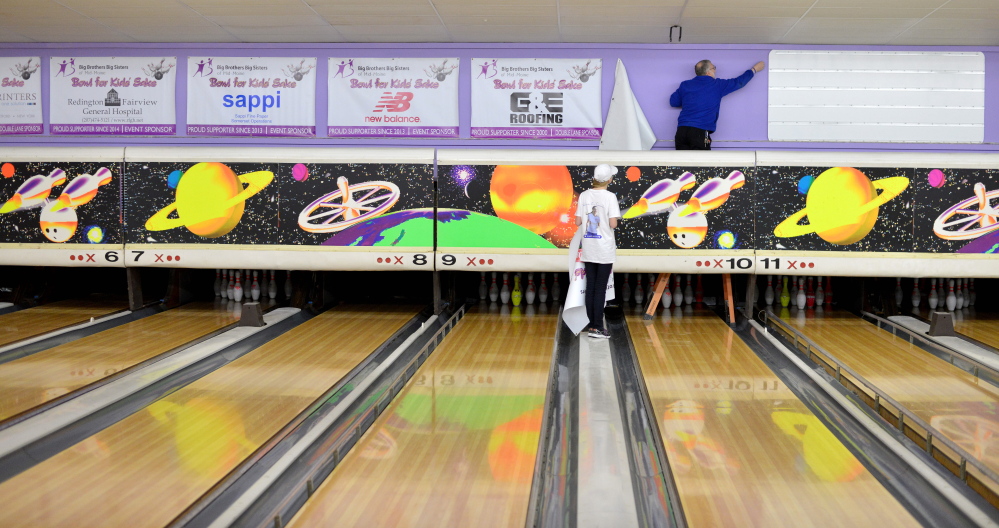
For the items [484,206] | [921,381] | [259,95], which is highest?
[259,95]

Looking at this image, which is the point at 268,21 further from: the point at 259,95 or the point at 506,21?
the point at 506,21

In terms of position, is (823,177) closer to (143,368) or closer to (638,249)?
(638,249)

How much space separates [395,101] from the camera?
6.45 m

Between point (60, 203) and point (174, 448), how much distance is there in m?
3.74

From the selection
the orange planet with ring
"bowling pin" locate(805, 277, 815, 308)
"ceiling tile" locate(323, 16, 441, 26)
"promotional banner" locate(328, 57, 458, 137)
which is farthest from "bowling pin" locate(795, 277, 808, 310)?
"ceiling tile" locate(323, 16, 441, 26)

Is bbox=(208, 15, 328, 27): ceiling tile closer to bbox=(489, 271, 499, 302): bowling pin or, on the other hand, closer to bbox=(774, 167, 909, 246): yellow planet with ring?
bbox=(489, 271, 499, 302): bowling pin

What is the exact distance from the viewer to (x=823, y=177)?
5125 mm

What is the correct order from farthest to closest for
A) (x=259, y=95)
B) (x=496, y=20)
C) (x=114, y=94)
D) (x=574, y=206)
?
(x=114, y=94) < (x=259, y=95) < (x=496, y=20) < (x=574, y=206)

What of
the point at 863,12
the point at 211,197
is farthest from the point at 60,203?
the point at 863,12

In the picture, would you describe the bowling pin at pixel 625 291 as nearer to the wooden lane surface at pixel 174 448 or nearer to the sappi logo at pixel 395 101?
the wooden lane surface at pixel 174 448

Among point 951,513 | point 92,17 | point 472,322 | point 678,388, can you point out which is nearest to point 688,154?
point 472,322

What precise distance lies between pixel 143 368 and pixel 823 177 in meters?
4.59

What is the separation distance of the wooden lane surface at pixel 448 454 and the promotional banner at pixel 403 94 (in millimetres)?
3042

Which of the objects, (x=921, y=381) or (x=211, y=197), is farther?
(x=211, y=197)
